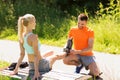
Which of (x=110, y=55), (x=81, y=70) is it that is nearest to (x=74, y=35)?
(x=81, y=70)

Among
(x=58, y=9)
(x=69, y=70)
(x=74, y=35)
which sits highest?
(x=58, y=9)

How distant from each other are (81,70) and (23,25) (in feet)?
6.29

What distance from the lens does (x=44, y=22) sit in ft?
55.7

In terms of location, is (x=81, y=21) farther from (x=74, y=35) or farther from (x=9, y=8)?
(x=9, y=8)

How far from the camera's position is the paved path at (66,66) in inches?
368

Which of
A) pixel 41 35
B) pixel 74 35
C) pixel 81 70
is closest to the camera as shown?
pixel 74 35

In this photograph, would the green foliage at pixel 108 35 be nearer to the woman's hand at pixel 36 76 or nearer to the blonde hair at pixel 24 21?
the blonde hair at pixel 24 21

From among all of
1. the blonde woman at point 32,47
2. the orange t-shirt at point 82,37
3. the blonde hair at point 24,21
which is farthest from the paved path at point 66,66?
the blonde hair at point 24,21

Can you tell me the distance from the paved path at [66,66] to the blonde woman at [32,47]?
1140 mm

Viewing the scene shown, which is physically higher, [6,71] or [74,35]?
[74,35]

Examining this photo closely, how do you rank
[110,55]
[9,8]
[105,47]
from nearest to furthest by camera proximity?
[110,55], [105,47], [9,8]

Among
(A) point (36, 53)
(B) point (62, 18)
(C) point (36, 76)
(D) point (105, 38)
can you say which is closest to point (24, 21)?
(A) point (36, 53)

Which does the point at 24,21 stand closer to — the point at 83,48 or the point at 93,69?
the point at 83,48

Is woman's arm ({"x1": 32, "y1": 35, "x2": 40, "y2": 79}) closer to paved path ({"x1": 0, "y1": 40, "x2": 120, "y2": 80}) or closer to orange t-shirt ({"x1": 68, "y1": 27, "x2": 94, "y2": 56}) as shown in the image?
orange t-shirt ({"x1": 68, "y1": 27, "x2": 94, "y2": 56})
